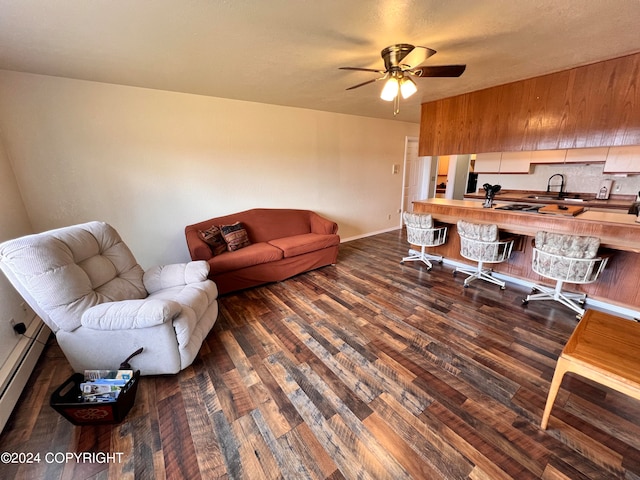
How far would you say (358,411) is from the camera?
63.5 inches

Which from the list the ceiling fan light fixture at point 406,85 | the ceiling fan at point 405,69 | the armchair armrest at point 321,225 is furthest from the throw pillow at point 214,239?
the ceiling fan light fixture at point 406,85

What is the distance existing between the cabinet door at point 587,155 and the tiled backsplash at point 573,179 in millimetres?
389

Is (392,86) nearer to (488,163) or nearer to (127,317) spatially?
(127,317)

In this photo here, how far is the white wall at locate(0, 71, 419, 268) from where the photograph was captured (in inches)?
101

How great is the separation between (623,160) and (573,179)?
2.79ft

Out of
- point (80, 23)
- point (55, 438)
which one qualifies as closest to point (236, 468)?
point (55, 438)

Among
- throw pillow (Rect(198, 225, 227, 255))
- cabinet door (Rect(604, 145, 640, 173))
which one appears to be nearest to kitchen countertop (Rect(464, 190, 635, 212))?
cabinet door (Rect(604, 145, 640, 173))

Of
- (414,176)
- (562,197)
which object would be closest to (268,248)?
(414,176)

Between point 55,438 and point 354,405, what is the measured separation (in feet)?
5.80

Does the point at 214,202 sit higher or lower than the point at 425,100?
lower

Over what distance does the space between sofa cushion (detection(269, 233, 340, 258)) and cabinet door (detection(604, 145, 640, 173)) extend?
4.11 metres

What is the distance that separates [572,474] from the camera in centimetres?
127

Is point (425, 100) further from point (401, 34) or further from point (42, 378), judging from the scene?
point (42, 378)

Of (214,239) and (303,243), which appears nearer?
(214,239)
